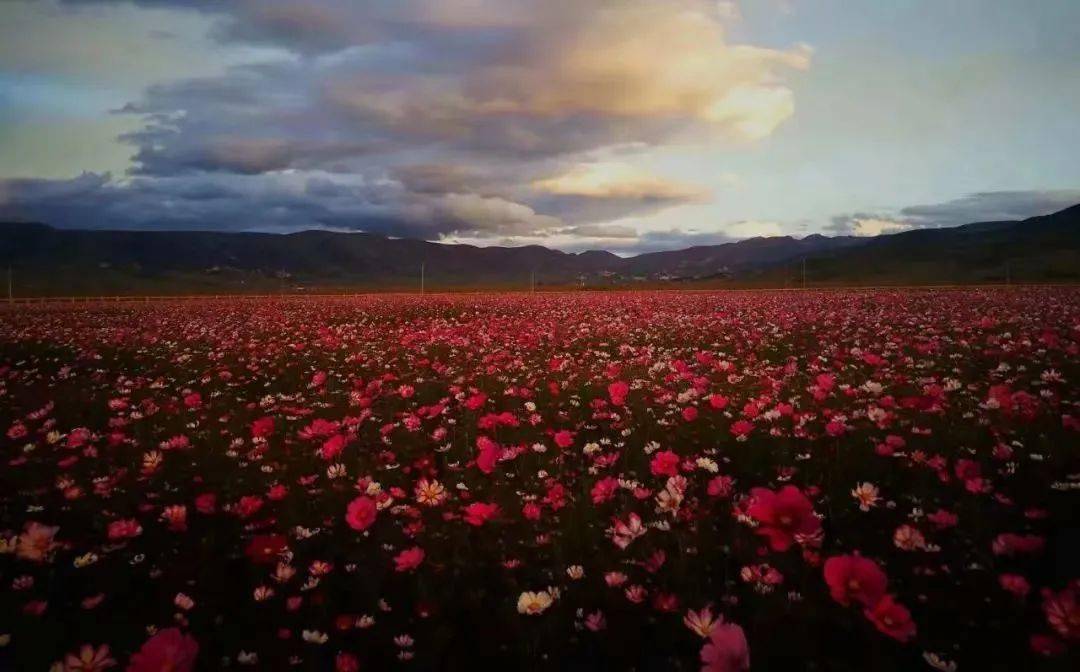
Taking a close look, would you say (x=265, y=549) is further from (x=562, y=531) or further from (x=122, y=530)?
(x=562, y=531)

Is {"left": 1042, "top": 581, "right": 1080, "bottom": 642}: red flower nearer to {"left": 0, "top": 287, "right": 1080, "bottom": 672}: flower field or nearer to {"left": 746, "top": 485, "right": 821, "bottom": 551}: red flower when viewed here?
{"left": 0, "top": 287, "right": 1080, "bottom": 672}: flower field

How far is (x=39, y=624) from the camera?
313 cm

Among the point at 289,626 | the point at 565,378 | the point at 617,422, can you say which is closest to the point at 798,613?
the point at 289,626

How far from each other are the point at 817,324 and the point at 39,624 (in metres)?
15.9

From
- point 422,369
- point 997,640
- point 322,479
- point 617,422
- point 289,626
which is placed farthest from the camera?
point 422,369

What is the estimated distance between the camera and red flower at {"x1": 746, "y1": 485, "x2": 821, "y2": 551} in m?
2.62

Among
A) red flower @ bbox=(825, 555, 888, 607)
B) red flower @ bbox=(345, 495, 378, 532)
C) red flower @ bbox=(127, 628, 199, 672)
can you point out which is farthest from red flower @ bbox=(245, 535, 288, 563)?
red flower @ bbox=(825, 555, 888, 607)

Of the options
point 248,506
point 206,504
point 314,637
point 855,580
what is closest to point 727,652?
point 855,580

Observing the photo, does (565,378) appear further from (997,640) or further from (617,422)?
(997,640)

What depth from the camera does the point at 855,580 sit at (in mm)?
2184

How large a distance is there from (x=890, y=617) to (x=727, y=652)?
29.2 inches

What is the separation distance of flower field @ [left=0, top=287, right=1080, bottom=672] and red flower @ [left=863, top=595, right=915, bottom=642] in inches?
0.4

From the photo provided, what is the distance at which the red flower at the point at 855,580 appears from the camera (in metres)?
2.11

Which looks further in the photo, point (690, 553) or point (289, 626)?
point (690, 553)
